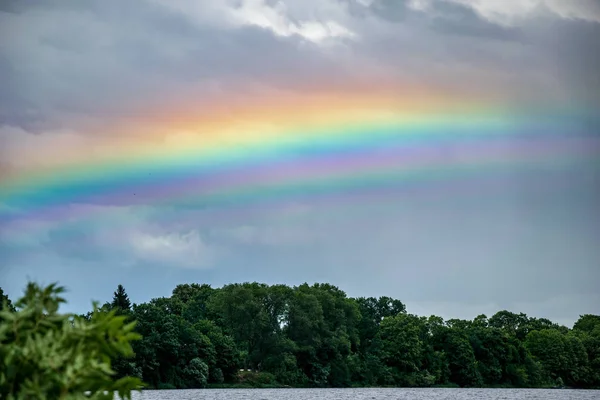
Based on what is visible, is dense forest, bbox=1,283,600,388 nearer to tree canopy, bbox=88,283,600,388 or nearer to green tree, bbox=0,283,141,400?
tree canopy, bbox=88,283,600,388

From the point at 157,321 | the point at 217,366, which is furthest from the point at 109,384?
the point at 217,366

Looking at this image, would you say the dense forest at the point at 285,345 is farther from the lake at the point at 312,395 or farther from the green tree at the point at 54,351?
the green tree at the point at 54,351

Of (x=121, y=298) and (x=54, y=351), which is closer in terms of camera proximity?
(x=54, y=351)

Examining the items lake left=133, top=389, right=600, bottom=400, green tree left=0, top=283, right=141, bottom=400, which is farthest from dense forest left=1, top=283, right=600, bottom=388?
green tree left=0, top=283, right=141, bottom=400

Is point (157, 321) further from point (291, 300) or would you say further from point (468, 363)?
point (468, 363)

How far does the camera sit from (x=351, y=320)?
615ft

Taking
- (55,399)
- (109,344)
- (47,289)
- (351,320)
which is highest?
(351,320)

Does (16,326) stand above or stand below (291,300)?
below

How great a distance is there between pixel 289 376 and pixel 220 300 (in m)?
19.5

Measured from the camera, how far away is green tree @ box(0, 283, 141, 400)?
12.1 meters

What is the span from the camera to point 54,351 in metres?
12.3

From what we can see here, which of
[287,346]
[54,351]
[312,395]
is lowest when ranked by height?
[54,351]

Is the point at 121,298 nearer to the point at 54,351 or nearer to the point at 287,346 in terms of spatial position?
the point at 287,346

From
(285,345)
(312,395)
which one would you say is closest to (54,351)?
(312,395)
